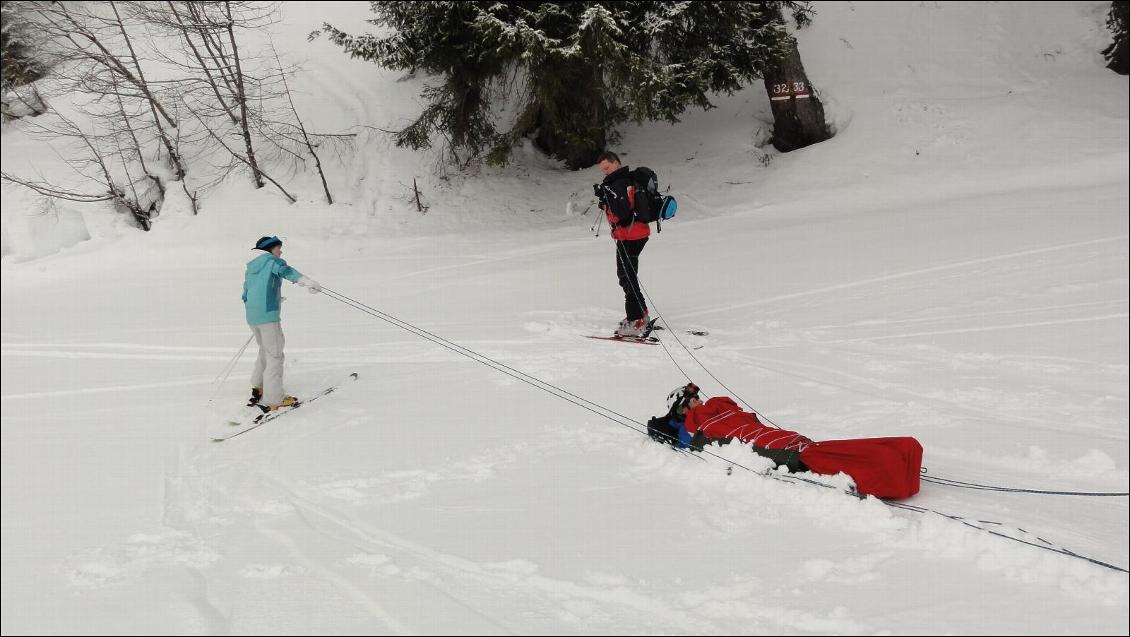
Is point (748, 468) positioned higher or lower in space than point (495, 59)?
lower

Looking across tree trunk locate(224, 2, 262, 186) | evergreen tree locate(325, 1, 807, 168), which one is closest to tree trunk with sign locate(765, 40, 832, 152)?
evergreen tree locate(325, 1, 807, 168)

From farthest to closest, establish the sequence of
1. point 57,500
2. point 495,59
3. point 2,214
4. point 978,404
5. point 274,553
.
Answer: point 2,214 < point 495,59 < point 978,404 < point 57,500 < point 274,553

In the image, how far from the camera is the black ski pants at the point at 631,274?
8.18 m

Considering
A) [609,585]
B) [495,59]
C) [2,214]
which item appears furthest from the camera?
[2,214]

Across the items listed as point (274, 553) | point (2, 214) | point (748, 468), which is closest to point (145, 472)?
point (274, 553)

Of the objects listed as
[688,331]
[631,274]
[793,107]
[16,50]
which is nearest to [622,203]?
[631,274]

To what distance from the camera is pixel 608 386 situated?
271 inches

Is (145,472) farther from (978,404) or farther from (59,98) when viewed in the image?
(59,98)

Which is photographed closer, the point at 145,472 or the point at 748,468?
the point at 748,468

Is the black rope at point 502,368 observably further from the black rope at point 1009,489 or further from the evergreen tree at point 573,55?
the evergreen tree at point 573,55

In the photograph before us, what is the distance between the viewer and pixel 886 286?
923 centimetres

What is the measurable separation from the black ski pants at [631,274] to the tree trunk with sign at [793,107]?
793 cm

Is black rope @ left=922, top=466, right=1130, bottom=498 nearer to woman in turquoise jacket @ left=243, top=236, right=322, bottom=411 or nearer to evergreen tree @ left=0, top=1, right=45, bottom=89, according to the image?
Result: woman in turquoise jacket @ left=243, top=236, right=322, bottom=411

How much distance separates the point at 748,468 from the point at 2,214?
637 inches
